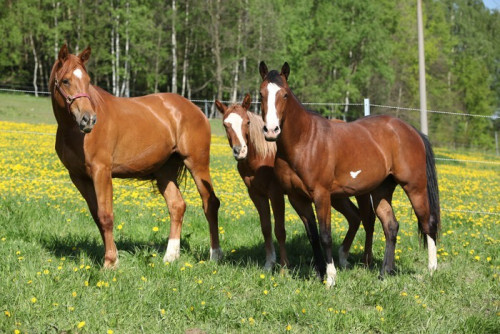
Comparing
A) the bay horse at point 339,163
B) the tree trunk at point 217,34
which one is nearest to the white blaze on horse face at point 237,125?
the bay horse at point 339,163

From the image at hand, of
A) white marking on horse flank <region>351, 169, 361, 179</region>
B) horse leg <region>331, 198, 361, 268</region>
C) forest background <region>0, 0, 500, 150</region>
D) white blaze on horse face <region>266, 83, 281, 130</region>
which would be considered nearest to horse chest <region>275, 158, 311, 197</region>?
white marking on horse flank <region>351, 169, 361, 179</region>

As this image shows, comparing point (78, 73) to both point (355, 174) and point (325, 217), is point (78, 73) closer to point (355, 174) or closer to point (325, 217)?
point (325, 217)

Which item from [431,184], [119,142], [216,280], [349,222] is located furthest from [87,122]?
[431,184]

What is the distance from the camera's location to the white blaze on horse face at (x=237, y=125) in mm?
6048

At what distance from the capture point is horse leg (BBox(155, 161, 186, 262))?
6.95 meters

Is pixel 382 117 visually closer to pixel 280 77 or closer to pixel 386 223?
pixel 386 223

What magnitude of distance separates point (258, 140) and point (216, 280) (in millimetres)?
1752

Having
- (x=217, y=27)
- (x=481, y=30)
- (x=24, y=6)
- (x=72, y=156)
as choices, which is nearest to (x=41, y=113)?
(x=217, y=27)

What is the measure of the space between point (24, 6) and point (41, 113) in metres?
20.7

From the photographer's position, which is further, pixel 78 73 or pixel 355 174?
pixel 355 174

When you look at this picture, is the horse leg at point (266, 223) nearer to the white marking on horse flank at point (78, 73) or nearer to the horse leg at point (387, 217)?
the horse leg at point (387, 217)

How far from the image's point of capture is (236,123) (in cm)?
613

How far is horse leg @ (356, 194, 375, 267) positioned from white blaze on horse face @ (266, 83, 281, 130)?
2221 millimetres

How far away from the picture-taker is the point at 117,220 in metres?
8.15
